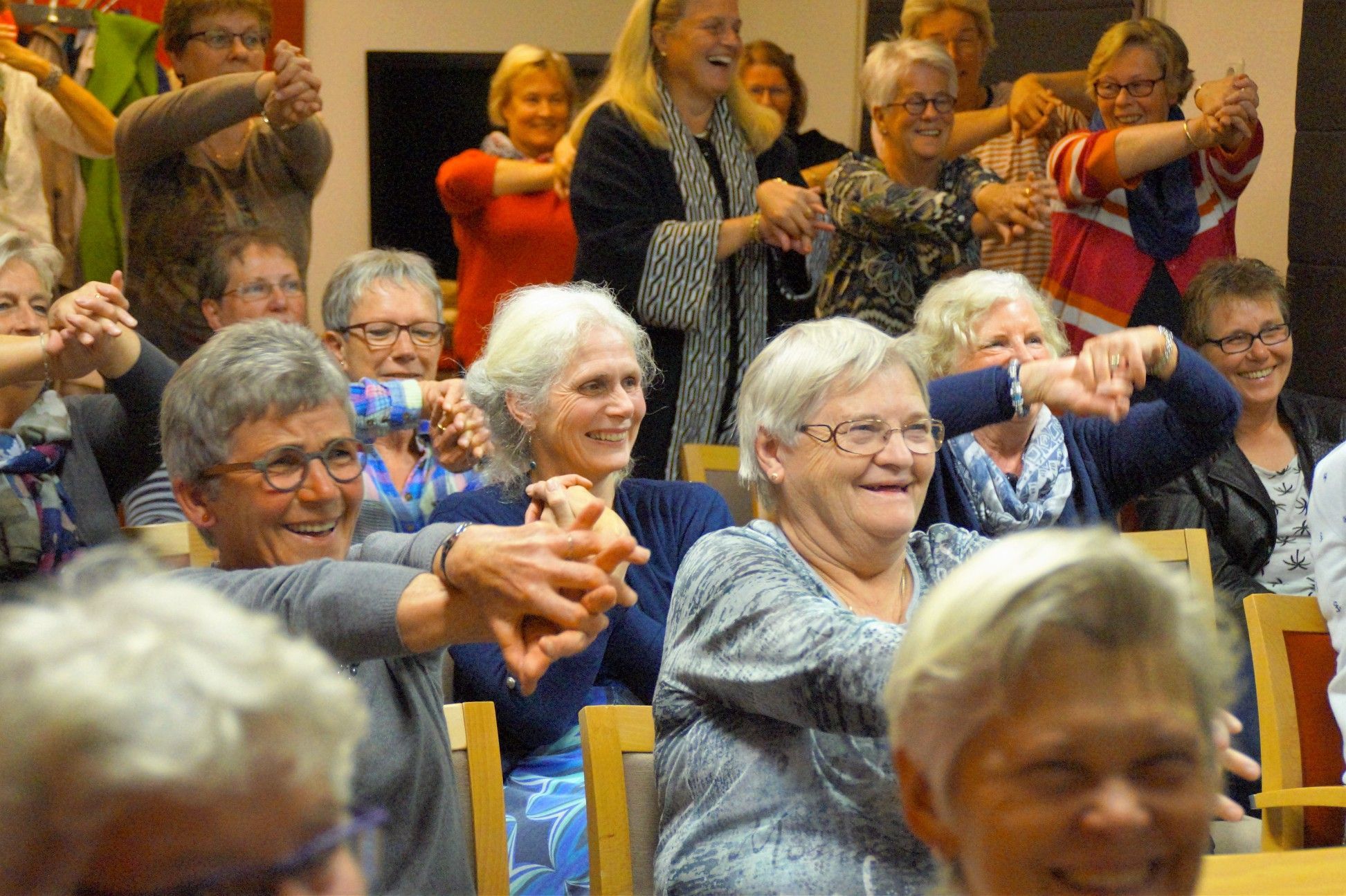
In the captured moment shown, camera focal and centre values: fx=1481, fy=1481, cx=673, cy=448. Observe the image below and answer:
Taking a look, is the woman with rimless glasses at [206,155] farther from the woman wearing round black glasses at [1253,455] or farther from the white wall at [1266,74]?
the white wall at [1266,74]

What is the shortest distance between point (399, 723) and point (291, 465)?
1.04 ft

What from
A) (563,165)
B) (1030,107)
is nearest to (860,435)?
A: (563,165)

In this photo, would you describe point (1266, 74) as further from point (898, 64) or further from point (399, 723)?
point (399, 723)

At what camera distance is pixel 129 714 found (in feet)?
2.31

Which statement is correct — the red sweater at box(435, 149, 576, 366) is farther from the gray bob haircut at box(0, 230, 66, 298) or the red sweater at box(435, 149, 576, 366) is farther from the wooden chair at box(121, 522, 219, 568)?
the wooden chair at box(121, 522, 219, 568)

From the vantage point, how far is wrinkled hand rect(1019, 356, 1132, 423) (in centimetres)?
228

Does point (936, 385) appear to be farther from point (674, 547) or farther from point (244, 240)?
point (244, 240)

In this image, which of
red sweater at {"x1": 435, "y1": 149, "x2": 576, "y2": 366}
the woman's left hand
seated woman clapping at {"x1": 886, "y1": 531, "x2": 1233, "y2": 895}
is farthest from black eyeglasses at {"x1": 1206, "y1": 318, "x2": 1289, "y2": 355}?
seated woman clapping at {"x1": 886, "y1": 531, "x2": 1233, "y2": 895}

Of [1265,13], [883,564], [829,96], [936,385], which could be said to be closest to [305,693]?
[883,564]

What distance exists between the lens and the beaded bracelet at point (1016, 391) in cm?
248

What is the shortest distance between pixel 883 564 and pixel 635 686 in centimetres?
57

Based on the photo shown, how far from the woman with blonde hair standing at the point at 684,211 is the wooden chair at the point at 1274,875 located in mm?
2104

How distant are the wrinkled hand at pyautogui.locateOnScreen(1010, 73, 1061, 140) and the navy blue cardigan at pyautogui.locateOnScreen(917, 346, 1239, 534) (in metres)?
1.52

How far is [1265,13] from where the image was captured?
15.2ft
